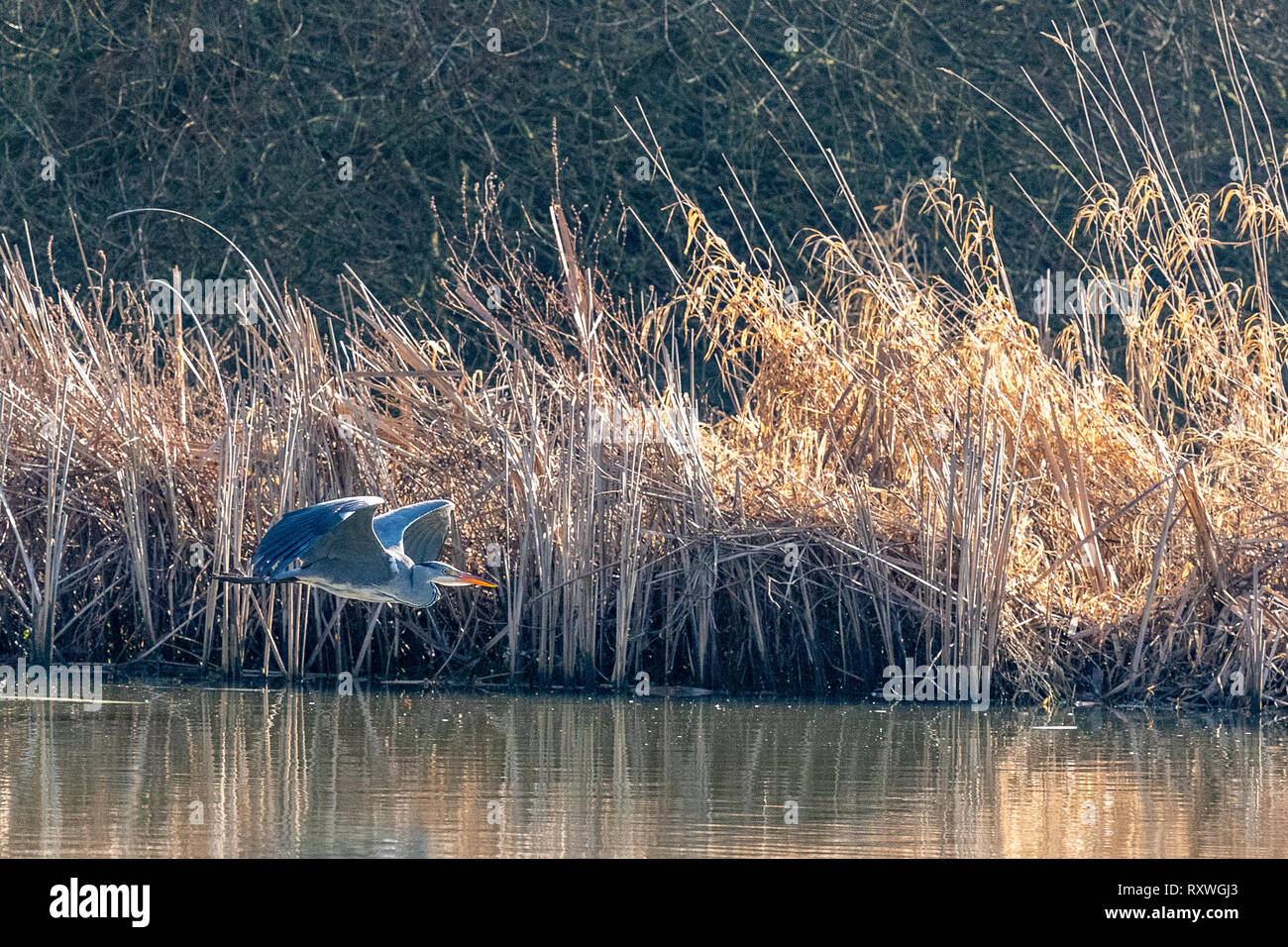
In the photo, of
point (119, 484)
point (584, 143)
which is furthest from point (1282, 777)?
point (584, 143)

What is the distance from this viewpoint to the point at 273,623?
8672mm

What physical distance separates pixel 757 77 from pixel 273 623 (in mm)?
9803

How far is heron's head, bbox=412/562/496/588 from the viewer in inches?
303

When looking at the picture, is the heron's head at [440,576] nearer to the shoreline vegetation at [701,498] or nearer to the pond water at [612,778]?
the pond water at [612,778]

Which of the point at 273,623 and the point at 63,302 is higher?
the point at 63,302

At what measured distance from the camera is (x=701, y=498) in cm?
859

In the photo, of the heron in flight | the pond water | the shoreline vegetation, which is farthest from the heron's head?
the shoreline vegetation

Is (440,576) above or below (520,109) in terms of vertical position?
below

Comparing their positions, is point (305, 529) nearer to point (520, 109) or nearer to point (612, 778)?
point (612, 778)

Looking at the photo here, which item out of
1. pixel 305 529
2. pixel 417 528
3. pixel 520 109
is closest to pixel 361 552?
pixel 305 529

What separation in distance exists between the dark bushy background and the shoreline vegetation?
777 centimetres

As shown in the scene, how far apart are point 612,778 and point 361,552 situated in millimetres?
1289
